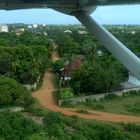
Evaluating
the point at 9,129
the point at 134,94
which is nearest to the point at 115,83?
the point at 134,94

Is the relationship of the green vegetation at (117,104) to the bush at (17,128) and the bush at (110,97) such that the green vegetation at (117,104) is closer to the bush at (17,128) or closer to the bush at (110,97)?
the bush at (110,97)

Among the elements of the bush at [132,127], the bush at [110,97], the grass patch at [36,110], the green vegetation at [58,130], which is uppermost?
the bush at [110,97]

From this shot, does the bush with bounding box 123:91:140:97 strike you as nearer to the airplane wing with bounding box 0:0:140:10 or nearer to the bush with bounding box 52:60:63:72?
the bush with bounding box 52:60:63:72

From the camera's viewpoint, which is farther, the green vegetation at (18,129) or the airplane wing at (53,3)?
the green vegetation at (18,129)

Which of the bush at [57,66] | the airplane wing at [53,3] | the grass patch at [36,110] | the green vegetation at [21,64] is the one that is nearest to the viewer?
the airplane wing at [53,3]

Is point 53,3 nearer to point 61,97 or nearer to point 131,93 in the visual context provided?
point 61,97

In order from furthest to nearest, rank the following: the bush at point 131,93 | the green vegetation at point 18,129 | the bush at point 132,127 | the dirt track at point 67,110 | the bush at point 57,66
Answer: the bush at point 57,66, the bush at point 131,93, the dirt track at point 67,110, the bush at point 132,127, the green vegetation at point 18,129

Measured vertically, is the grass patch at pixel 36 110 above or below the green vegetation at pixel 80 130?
above

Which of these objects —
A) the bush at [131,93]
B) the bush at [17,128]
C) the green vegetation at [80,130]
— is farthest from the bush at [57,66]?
the bush at [17,128]

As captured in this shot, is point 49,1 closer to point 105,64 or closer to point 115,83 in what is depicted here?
point 115,83
